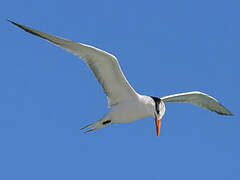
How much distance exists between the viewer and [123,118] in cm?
995

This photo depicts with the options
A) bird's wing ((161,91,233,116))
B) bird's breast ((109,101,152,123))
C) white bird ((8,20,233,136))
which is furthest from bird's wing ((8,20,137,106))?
bird's wing ((161,91,233,116))

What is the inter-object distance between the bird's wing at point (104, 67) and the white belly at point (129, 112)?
18 cm

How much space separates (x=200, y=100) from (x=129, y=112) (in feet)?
9.90

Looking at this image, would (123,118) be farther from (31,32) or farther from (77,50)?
(31,32)

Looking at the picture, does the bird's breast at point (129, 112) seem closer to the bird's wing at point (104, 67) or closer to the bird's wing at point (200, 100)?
the bird's wing at point (104, 67)

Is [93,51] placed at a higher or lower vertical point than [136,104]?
higher

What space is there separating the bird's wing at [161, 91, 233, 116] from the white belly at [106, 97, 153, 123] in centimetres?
157

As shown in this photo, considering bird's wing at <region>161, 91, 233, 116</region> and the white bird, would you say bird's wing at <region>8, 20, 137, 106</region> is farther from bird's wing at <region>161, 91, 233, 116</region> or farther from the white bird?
bird's wing at <region>161, 91, 233, 116</region>

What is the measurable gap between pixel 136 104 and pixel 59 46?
2155mm

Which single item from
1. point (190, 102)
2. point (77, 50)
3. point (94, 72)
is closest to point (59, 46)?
point (77, 50)

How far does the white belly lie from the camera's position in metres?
9.80

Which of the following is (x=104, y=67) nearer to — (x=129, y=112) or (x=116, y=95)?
(x=116, y=95)

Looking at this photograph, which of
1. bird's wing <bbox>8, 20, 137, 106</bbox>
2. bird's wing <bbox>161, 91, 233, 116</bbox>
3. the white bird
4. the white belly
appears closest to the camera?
bird's wing <bbox>8, 20, 137, 106</bbox>

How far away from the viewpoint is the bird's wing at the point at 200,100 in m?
11.6
